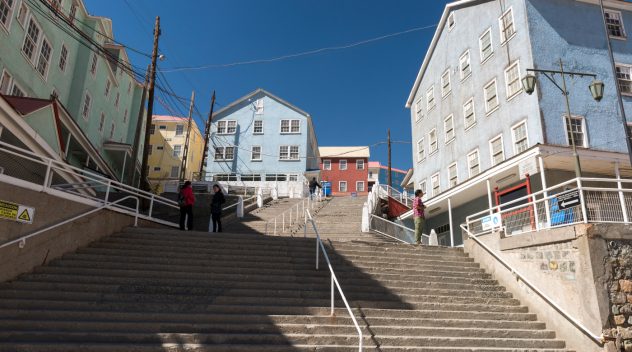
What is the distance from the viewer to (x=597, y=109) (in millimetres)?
16656

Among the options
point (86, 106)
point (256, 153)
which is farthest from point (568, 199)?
point (256, 153)

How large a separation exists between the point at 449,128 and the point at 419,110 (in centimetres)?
493

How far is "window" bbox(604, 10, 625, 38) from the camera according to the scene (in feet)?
60.3

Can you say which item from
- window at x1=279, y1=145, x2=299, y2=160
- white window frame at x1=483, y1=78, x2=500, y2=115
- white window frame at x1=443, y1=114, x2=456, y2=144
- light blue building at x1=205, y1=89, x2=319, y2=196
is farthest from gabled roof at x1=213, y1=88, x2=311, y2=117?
white window frame at x1=483, y1=78, x2=500, y2=115

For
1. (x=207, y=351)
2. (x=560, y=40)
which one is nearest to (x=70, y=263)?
(x=207, y=351)

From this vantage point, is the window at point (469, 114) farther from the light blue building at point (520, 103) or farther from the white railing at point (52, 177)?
the white railing at point (52, 177)

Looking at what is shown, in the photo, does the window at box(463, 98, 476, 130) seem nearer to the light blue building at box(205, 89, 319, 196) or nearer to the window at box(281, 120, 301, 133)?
the light blue building at box(205, 89, 319, 196)

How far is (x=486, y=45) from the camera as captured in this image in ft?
67.2

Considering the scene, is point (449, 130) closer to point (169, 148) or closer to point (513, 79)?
point (513, 79)

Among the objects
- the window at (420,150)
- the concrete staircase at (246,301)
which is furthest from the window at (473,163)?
the concrete staircase at (246,301)

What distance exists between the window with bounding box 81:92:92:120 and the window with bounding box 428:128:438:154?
19.9 meters

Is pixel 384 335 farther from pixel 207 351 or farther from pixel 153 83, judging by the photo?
pixel 153 83

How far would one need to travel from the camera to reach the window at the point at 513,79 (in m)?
17.6

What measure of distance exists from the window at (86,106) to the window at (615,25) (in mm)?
26375
